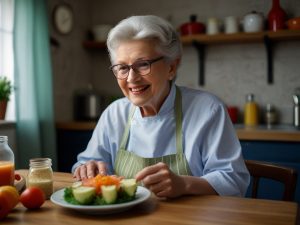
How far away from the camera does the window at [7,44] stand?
2676mm

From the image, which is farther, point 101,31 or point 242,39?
point 101,31

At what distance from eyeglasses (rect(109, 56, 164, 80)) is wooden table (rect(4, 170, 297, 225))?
0.51 m

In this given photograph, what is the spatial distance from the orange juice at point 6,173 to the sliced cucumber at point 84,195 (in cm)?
27

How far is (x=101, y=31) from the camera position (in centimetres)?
346

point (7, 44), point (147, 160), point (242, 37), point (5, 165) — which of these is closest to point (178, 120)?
point (147, 160)

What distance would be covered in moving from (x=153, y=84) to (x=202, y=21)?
201cm

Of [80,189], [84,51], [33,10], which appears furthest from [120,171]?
[84,51]

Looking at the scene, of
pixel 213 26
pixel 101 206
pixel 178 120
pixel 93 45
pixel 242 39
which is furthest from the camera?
pixel 93 45

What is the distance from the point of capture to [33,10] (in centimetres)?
272

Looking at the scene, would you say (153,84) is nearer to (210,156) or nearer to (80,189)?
(210,156)

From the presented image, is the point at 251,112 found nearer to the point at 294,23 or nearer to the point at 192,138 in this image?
the point at 294,23

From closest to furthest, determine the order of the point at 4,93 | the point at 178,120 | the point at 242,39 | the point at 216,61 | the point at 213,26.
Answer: the point at 178,120
the point at 4,93
the point at 242,39
the point at 213,26
the point at 216,61

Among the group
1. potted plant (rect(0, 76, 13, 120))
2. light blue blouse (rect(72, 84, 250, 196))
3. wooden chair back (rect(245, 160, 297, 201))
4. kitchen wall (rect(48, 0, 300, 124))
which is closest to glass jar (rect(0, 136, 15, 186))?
light blue blouse (rect(72, 84, 250, 196))

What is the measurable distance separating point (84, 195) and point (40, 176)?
0.76 ft
